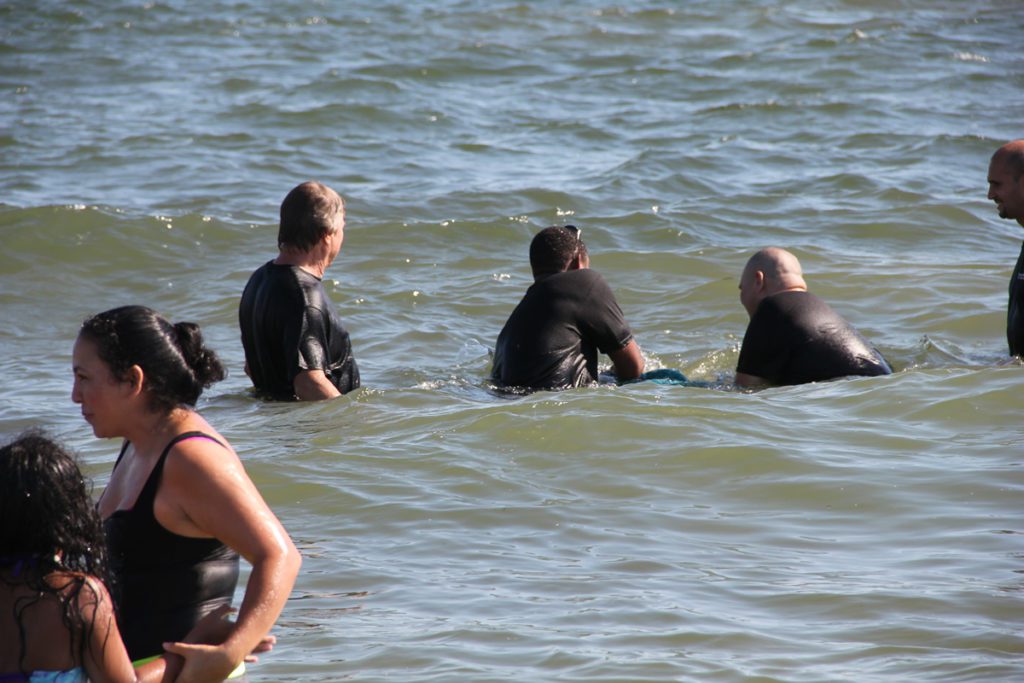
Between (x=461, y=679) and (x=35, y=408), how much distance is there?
16.2ft

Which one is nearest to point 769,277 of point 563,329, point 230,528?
point 563,329

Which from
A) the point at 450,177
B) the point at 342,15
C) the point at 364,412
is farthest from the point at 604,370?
the point at 342,15

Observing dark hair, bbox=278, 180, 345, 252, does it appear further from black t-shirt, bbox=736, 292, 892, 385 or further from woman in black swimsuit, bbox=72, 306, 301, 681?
woman in black swimsuit, bbox=72, 306, 301, 681

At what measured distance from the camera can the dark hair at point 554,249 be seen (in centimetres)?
806

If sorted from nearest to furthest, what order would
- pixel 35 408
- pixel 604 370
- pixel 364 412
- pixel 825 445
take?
pixel 825 445 < pixel 364 412 < pixel 35 408 < pixel 604 370

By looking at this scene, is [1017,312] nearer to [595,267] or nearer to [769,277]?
[769,277]

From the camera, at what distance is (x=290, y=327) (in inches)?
282

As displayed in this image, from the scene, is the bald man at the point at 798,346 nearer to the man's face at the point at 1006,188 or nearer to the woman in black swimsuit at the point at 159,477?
the man's face at the point at 1006,188

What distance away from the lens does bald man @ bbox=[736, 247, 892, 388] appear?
8039 millimetres

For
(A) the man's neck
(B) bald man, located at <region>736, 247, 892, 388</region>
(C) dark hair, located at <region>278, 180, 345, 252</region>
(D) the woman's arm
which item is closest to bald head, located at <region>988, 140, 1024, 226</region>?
(B) bald man, located at <region>736, 247, 892, 388</region>

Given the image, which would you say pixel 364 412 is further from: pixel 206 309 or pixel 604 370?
pixel 206 309

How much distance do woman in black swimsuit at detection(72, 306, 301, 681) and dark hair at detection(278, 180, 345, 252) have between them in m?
3.54

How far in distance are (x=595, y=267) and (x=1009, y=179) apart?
4.52m

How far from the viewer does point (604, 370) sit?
897cm
